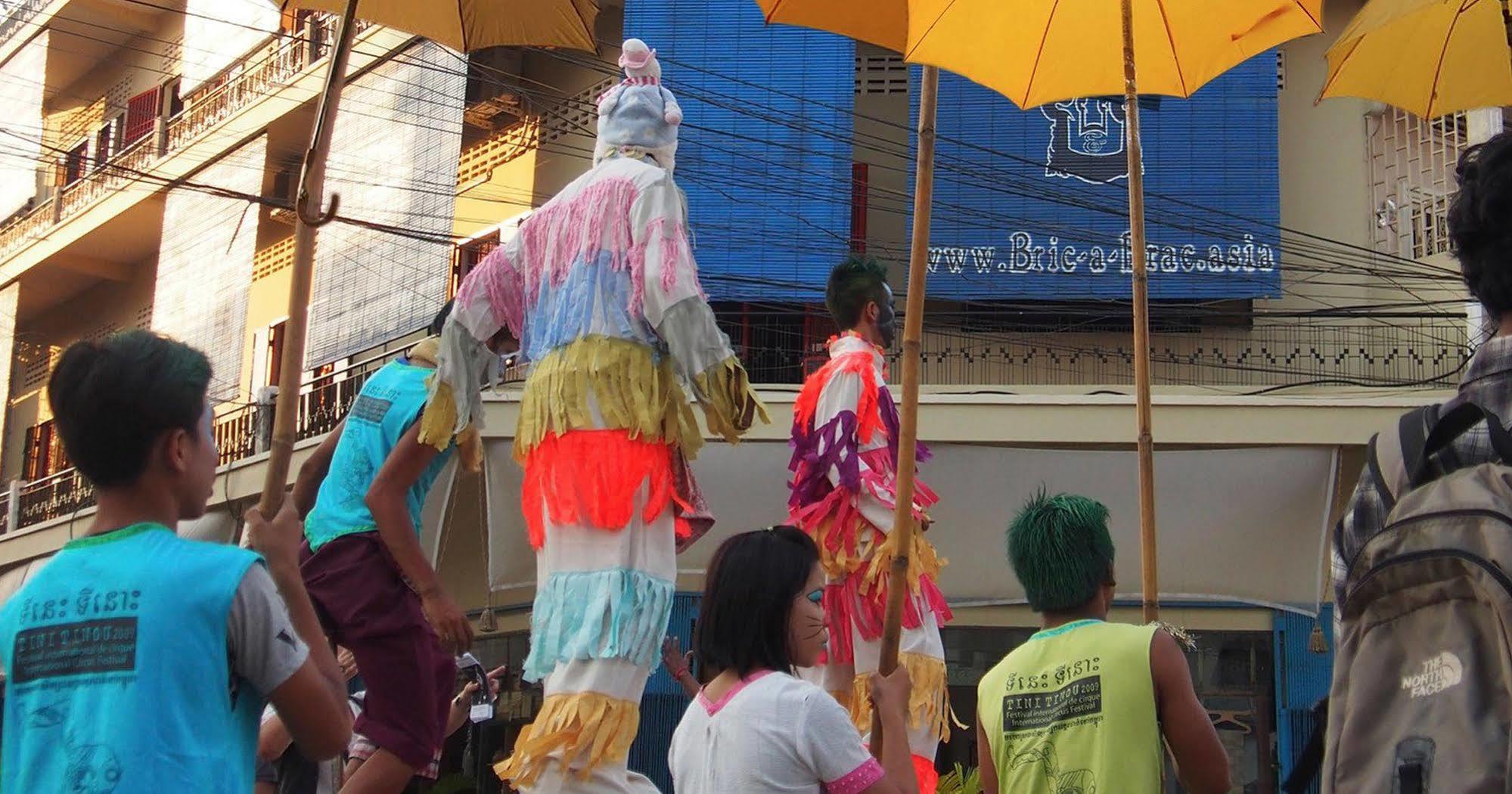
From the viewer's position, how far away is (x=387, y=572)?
16.8 feet

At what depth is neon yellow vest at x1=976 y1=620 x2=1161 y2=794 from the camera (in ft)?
13.3

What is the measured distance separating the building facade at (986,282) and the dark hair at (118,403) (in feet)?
38.3

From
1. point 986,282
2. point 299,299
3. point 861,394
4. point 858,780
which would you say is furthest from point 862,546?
point 986,282

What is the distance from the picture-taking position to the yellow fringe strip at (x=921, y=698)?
5859 millimetres

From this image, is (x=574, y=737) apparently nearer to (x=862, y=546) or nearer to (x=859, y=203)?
(x=862, y=546)

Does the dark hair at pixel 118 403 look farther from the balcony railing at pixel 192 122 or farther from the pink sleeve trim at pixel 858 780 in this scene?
the balcony railing at pixel 192 122

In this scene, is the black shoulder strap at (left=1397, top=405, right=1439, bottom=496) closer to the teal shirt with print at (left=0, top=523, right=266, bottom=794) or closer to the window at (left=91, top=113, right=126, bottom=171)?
the teal shirt with print at (left=0, top=523, right=266, bottom=794)

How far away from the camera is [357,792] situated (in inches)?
184

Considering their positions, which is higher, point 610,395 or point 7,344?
point 7,344

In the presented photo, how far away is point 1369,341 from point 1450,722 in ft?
53.6

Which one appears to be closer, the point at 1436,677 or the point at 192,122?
the point at 1436,677

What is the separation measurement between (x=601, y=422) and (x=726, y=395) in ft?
1.06

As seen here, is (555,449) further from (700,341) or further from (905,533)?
(905,533)

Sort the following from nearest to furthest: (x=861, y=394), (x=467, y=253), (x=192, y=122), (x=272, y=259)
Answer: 1. (x=861, y=394)
2. (x=467, y=253)
3. (x=272, y=259)
4. (x=192, y=122)
